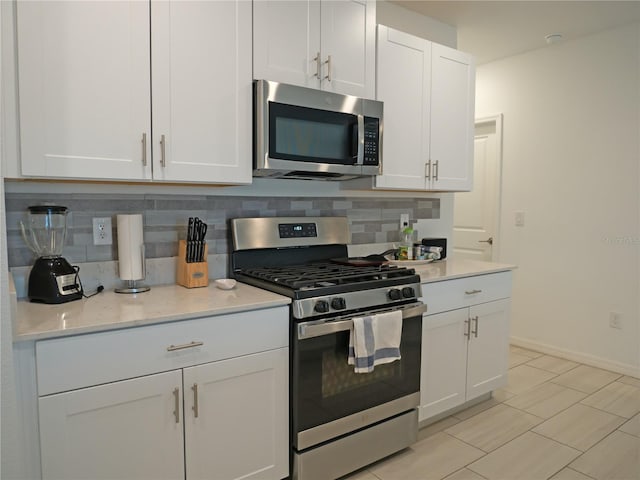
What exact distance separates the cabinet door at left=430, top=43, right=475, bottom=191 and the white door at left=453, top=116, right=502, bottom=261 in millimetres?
1292

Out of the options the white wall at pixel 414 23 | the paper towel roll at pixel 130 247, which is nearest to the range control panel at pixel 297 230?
the paper towel roll at pixel 130 247

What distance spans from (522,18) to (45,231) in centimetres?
327

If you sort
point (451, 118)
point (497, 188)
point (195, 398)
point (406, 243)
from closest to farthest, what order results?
point (195, 398) < point (451, 118) < point (406, 243) < point (497, 188)

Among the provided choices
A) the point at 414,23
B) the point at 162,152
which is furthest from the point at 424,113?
the point at 162,152

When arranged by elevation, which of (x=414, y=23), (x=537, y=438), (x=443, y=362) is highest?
(x=414, y=23)

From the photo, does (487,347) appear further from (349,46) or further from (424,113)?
(349,46)

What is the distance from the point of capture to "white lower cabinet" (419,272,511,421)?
2443 millimetres

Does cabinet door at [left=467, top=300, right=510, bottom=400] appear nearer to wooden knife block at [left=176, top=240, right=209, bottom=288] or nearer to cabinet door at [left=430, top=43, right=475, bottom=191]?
cabinet door at [left=430, top=43, right=475, bottom=191]

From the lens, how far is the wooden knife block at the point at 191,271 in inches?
80.8

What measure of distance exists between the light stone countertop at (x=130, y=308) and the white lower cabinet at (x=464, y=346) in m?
1.03

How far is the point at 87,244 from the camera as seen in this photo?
1.98 meters

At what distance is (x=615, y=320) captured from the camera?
347cm

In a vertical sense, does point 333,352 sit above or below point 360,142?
below

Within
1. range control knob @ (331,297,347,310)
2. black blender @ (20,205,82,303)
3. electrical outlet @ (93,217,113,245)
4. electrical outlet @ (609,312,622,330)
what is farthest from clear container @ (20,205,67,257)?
electrical outlet @ (609,312,622,330)
